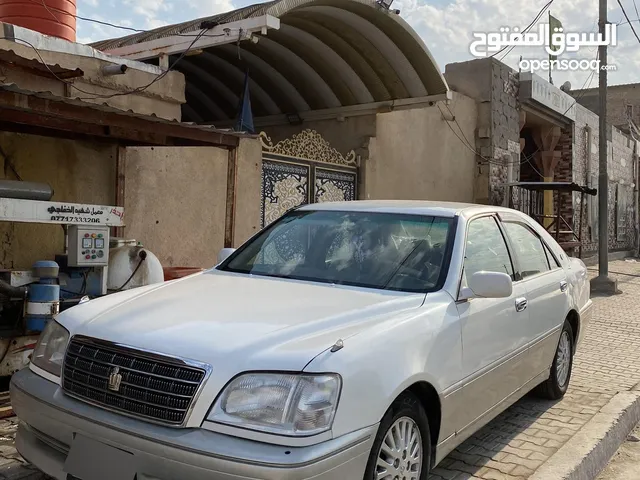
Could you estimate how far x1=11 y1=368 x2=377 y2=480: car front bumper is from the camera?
90.3 inches

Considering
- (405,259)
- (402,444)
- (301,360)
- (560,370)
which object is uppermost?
(405,259)

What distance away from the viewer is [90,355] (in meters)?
2.81

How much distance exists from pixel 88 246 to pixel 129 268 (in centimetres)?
58

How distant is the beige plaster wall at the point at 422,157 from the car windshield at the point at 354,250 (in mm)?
7161

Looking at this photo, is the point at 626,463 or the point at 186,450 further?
the point at 626,463

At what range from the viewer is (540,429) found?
461 cm

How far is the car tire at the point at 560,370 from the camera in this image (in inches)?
204

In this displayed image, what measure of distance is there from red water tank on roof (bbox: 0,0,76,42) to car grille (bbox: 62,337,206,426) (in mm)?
5677

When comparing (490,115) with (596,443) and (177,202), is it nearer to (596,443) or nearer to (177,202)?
(177,202)

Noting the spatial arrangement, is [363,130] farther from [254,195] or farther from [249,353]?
[249,353]

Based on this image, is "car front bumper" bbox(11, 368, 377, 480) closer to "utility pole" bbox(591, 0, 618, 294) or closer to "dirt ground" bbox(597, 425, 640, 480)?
"dirt ground" bbox(597, 425, 640, 480)

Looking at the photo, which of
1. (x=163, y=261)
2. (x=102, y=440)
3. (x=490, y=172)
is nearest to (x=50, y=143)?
(x=163, y=261)

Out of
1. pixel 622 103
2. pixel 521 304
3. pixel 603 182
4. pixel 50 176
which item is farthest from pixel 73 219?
pixel 622 103

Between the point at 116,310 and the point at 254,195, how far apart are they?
19.4ft
